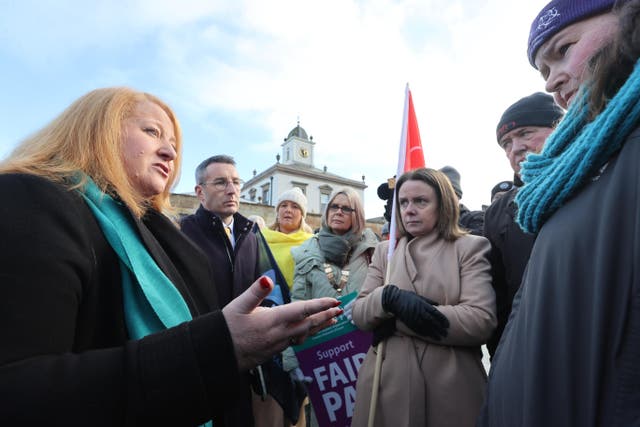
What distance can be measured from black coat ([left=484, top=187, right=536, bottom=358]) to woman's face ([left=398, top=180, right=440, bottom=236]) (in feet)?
1.42

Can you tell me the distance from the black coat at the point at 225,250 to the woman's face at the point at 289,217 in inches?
46.6

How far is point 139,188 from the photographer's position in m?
1.45

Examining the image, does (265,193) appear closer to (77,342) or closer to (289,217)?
(289,217)

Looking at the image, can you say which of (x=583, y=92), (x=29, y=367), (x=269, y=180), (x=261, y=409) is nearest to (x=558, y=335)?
(x=583, y=92)

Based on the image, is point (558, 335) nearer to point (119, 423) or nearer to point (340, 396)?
point (119, 423)

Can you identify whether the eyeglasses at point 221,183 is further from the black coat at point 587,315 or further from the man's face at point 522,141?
the black coat at point 587,315

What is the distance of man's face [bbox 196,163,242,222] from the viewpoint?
3.54 m

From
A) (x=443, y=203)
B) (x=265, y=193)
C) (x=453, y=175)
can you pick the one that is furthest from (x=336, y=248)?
(x=265, y=193)

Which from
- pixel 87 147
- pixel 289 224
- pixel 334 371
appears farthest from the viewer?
pixel 289 224

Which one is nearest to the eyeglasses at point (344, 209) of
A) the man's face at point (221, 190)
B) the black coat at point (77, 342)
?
the man's face at point (221, 190)

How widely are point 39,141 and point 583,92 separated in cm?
166

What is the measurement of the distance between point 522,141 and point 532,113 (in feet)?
0.67

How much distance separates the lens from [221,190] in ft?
11.9

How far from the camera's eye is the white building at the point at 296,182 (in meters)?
39.9
